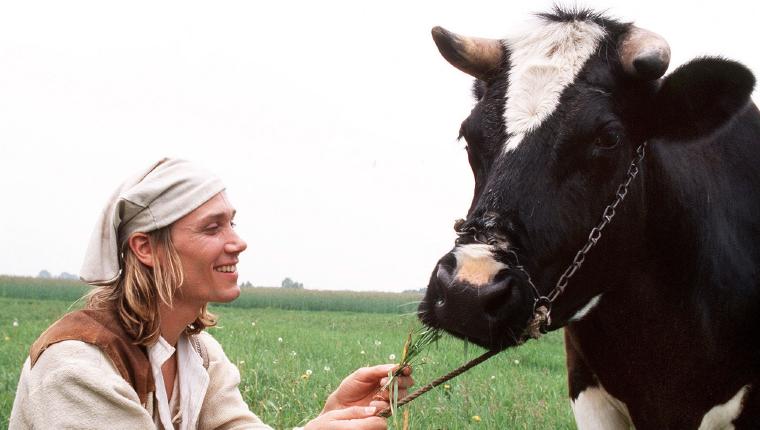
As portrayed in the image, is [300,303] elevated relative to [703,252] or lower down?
lower down

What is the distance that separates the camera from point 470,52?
358cm

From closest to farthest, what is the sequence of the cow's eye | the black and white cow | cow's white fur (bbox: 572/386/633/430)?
the black and white cow
the cow's eye
cow's white fur (bbox: 572/386/633/430)

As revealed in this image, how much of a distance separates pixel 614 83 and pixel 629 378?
4.60 feet

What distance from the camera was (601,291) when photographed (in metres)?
3.30

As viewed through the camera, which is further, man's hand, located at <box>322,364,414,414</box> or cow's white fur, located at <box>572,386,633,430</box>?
cow's white fur, located at <box>572,386,633,430</box>

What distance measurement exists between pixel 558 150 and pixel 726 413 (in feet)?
5.30

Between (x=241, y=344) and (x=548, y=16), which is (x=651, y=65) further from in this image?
(x=241, y=344)

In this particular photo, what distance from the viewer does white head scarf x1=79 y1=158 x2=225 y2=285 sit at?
2771 millimetres

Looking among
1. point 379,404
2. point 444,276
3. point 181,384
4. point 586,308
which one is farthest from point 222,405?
point 586,308

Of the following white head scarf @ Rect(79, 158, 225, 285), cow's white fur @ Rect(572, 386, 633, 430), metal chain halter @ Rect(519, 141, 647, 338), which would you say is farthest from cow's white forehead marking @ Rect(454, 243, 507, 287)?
cow's white fur @ Rect(572, 386, 633, 430)

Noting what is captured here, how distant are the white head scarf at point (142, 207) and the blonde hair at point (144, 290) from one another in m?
0.05

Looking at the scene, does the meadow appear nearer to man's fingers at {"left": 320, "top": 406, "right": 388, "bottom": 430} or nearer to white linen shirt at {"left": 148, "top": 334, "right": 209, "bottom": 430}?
man's fingers at {"left": 320, "top": 406, "right": 388, "bottom": 430}

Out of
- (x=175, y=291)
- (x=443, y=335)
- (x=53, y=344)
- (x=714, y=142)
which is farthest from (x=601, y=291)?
(x=53, y=344)

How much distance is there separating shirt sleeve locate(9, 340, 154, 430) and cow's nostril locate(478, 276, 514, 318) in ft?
4.08
